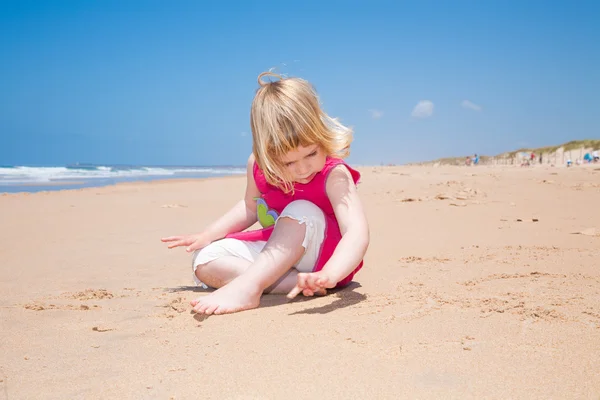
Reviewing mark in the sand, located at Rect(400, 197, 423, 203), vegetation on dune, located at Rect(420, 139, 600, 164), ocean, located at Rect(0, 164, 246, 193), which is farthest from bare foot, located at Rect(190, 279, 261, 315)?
vegetation on dune, located at Rect(420, 139, 600, 164)

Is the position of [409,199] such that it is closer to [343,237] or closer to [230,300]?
[343,237]

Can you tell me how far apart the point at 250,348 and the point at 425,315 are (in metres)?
0.62

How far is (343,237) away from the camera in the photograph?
2.15 meters

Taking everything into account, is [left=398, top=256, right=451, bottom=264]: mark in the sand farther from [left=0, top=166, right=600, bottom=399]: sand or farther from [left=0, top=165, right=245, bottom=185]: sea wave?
[left=0, top=165, right=245, bottom=185]: sea wave

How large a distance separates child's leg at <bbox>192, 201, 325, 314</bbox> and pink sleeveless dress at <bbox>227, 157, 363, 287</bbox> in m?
0.06

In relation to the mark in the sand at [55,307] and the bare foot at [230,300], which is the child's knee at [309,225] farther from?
the mark in the sand at [55,307]

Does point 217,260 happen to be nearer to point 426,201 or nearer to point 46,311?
point 46,311

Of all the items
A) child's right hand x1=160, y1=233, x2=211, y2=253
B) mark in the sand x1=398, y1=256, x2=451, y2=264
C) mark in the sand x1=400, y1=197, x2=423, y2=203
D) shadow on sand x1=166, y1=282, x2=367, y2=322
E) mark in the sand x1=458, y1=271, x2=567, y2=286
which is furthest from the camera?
mark in the sand x1=400, y1=197, x2=423, y2=203

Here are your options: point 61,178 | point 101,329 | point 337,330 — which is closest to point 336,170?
point 337,330

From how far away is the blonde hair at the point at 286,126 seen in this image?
2115 millimetres

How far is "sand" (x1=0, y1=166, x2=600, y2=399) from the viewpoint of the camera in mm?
1246

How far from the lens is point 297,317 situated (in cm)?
182

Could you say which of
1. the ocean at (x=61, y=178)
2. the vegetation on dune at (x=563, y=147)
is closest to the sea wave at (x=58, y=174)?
the ocean at (x=61, y=178)

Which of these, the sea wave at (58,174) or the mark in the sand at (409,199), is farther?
the sea wave at (58,174)
